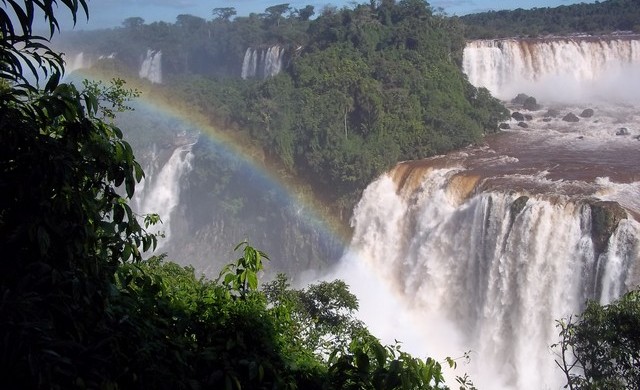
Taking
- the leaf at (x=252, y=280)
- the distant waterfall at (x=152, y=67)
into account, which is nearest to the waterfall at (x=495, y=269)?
the leaf at (x=252, y=280)

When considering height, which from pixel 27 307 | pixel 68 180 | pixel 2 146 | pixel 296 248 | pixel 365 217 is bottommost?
pixel 296 248

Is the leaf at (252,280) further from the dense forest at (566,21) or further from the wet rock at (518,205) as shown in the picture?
the dense forest at (566,21)

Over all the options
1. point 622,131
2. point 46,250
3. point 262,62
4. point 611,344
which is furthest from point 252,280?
point 262,62

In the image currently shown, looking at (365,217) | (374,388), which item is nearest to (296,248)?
(365,217)

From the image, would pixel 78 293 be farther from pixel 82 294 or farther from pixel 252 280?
pixel 252 280

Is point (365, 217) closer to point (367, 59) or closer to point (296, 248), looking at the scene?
point (296, 248)

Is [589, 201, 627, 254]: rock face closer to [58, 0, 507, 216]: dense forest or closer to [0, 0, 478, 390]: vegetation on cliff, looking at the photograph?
[58, 0, 507, 216]: dense forest
